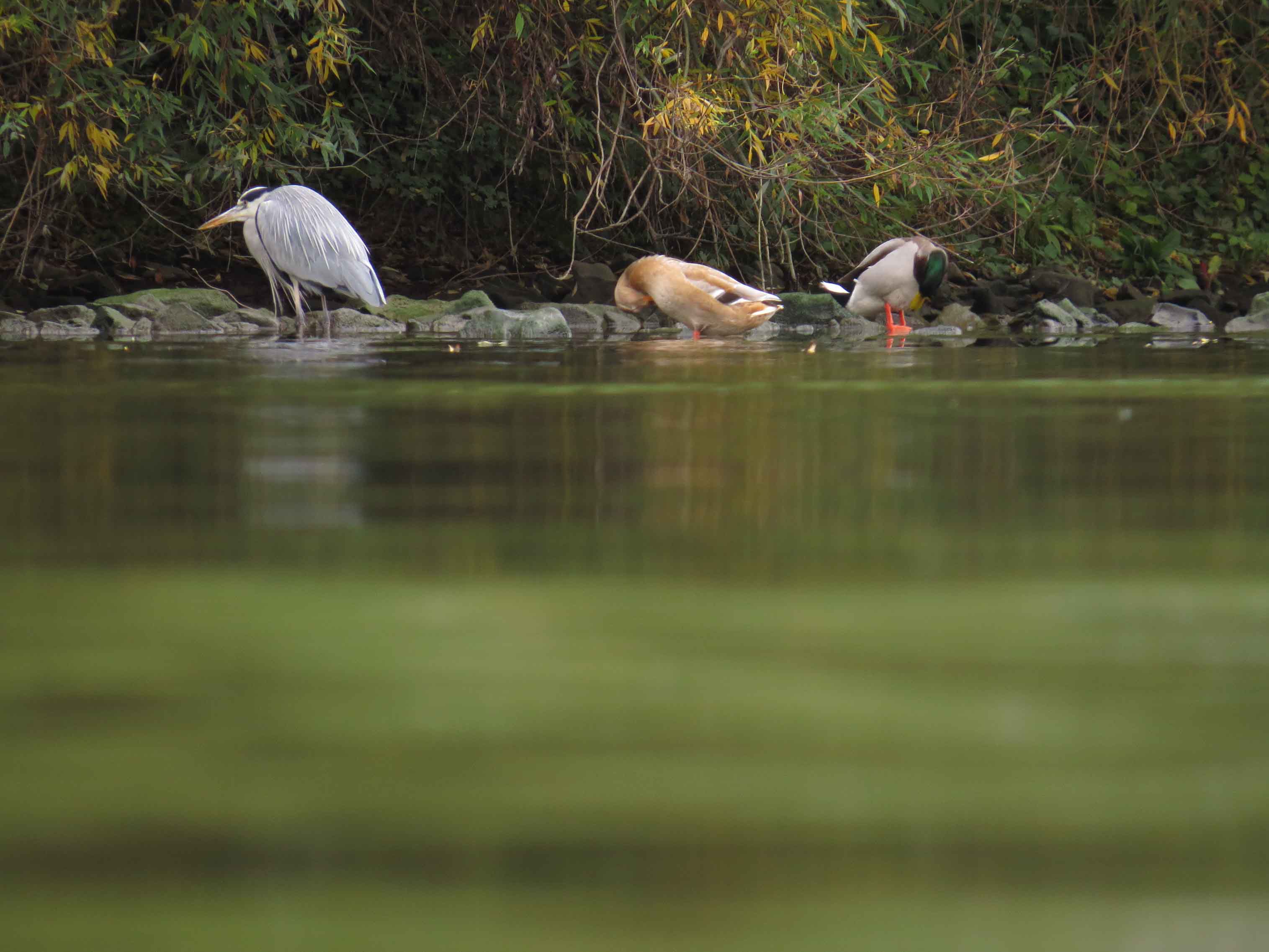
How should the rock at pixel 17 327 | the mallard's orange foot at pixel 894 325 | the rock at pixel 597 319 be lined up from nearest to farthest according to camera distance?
1. the rock at pixel 17 327
2. the mallard's orange foot at pixel 894 325
3. the rock at pixel 597 319

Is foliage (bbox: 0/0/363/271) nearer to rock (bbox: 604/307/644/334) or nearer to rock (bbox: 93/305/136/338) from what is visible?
rock (bbox: 93/305/136/338)

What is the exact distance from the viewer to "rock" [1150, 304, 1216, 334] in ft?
22.8

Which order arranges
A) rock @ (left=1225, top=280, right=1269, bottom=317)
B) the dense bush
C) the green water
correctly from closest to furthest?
the green water < the dense bush < rock @ (left=1225, top=280, right=1269, bottom=317)

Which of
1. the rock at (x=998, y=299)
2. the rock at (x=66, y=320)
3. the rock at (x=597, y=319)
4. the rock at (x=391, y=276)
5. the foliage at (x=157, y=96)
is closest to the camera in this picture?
the rock at (x=66, y=320)

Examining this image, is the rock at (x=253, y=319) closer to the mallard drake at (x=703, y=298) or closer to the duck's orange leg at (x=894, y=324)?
the mallard drake at (x=703, y=298)

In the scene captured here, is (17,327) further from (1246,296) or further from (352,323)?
(1246,296)

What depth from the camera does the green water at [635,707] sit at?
0.50m

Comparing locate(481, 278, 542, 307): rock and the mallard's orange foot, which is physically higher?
locate(481, 278, 542, 307): rock

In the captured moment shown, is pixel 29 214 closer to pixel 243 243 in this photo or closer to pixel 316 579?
pixel 243 243

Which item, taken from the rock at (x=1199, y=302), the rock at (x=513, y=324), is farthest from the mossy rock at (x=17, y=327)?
the rock at (x=1199, y=302)

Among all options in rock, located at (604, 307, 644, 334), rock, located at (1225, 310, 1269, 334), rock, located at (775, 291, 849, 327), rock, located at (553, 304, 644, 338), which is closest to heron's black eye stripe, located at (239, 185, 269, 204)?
rock, located at (553, 304, 644, 338)

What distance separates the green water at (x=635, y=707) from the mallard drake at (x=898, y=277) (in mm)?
5088

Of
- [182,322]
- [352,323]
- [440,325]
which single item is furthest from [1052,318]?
[182,322]

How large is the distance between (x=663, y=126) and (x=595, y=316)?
80 centimetres
